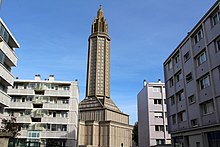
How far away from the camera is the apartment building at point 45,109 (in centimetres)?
4925

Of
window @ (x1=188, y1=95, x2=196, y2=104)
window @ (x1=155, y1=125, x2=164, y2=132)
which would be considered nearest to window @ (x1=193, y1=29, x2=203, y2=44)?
window @ (x1=188, y1=95, x2=196, y2=104)

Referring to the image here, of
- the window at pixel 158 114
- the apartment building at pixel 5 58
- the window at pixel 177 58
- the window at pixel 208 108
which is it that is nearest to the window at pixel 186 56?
the window at pixel 177 58

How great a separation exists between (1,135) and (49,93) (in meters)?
43.2

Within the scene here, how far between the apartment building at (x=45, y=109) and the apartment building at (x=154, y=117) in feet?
51.8

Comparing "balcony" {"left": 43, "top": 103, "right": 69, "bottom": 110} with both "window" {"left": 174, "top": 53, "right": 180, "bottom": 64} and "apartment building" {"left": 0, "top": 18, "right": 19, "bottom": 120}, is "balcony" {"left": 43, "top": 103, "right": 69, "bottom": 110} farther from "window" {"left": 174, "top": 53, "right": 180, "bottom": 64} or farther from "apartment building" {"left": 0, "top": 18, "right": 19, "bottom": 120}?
"window" {"left": 174, "top": 53, "right": 180, "bottom": 64}

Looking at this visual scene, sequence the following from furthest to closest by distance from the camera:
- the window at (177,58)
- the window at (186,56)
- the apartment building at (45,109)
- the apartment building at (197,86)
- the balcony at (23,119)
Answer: the balcony at (23,119) < the apartment building at (45,109) < the window at (177,58) < the window at (186,56) < the apartment building at (197,86)

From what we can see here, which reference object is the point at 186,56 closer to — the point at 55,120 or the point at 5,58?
the point at 5,58

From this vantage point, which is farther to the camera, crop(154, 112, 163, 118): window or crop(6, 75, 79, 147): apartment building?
crop(154, 112, 163, 118): window

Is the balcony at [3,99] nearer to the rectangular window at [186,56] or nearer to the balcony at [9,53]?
the balcony at [9,53]

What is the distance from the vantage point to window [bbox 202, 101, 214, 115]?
1002 inches

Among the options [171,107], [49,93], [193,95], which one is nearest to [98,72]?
[49,93]

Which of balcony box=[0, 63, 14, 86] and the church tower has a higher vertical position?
the church tower

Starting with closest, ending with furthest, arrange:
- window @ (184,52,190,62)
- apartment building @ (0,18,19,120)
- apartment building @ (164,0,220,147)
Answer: apartment building @ (164,0,220,147)
window @ (184,52,190,62)
apartment building @ (0,18,19,120)

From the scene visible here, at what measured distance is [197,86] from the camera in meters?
28.4
